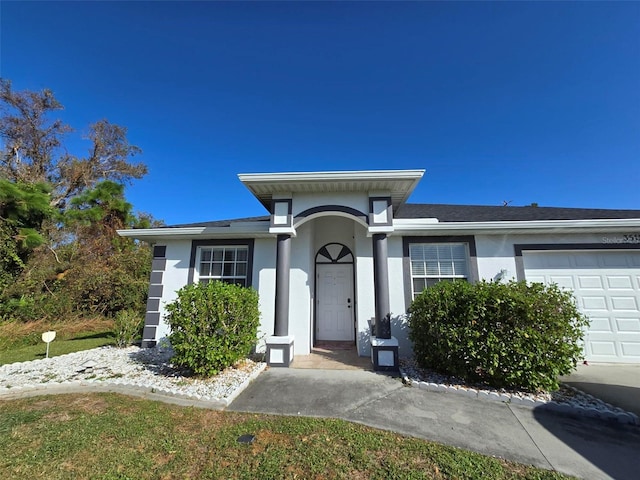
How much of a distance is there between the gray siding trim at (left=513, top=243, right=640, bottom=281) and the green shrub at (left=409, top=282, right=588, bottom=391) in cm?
187

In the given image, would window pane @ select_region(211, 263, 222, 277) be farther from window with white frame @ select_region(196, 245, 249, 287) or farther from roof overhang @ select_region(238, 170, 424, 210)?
roof overhang @ select_region(238, 170, 424, 210)

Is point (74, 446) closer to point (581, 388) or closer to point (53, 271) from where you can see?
point (581, 388)

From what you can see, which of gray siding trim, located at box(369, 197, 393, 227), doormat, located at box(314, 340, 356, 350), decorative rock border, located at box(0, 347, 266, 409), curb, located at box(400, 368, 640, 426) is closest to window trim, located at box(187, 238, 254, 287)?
decorative rock border, located at box(0, 347, 266, 409)

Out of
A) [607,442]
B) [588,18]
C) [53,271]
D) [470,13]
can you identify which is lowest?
[607,442]

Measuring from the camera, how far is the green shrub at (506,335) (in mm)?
4031

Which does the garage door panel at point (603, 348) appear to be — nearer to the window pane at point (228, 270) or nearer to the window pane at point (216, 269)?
the window pane at point (228, 270)

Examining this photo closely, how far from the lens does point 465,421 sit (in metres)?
3.31

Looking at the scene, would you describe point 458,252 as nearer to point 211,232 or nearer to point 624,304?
point 624,304

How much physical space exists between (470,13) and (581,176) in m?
8.72

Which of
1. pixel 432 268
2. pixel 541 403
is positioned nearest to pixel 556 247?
pixel 432 268

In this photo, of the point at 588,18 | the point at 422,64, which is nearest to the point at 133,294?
the point at 422,64

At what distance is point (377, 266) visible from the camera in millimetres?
5707

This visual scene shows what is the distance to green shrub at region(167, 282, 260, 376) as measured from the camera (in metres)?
4.71

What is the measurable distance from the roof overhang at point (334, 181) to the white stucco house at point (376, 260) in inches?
0.9
